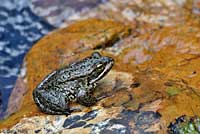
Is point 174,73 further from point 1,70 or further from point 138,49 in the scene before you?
point 1,70

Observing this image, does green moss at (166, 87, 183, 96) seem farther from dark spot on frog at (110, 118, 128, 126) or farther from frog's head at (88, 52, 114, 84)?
frog's head at (88, 52, 114, 84)

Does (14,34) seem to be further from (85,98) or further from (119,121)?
(119,121)

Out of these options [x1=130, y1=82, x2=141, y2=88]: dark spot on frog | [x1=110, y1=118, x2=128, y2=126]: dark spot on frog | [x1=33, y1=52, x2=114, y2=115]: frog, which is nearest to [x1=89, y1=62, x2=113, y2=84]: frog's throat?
[x1=33, y1=52, x2=114, y2=115]: frog

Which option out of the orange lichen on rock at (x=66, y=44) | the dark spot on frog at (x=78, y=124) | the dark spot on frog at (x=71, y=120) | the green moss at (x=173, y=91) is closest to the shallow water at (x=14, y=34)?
the orange lichen on rock at (x=66, y=44)

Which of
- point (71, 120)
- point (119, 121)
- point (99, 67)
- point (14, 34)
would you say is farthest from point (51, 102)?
point (14, 34)

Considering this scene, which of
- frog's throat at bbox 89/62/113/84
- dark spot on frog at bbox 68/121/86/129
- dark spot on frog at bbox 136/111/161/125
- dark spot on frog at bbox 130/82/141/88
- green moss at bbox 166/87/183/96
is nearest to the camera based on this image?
dark spot on frog at bbox 136/111/161/125

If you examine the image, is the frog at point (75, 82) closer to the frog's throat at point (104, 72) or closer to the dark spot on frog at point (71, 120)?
the frog's throat at point (104, 72)

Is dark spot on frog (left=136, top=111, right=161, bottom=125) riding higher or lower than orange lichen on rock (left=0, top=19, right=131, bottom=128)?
lower
